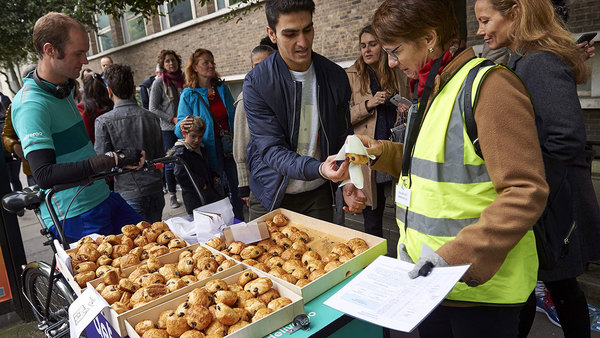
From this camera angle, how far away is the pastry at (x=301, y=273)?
1817 mm

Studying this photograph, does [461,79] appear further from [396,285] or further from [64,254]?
[64,254]

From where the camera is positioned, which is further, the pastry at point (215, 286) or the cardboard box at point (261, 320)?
the pastry at point (215, 286)

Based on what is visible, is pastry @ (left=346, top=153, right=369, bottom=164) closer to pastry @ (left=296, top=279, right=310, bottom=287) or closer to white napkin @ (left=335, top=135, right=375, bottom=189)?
white napkin @ (left=335, top=135, right=375, bottom=189)

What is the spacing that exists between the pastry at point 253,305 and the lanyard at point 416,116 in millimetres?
725

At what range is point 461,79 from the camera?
1273mm

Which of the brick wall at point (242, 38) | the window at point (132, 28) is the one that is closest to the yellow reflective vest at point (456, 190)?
the brick wall at point (242, 38)

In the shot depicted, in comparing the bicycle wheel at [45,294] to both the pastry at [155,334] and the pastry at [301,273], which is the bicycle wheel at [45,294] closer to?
the pastry at [155,334]

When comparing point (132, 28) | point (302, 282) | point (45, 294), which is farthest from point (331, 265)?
point (132, 28)

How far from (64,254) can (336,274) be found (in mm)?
1323

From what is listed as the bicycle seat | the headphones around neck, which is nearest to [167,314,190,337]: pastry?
the bicycle seat

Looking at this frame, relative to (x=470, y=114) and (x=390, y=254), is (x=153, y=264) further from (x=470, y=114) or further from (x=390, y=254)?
(x=390, y=254)

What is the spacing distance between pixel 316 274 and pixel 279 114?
102 centimetres

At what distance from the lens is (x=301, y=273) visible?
6.00ft

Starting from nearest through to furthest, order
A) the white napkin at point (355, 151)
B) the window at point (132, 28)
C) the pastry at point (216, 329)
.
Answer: the pastry at point (216, 329) → the white napkin at point (355, 151) → the window at point (132, 28)
